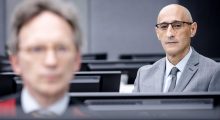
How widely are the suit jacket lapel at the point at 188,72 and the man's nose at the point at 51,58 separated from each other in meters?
1.21

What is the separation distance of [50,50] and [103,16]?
20.2 ft

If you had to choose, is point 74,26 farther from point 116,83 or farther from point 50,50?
point 116,83

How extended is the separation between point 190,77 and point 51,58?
126cm

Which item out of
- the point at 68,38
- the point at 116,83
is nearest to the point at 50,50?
the point at 68,38

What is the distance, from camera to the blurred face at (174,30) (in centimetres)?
184

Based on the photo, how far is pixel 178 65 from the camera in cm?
191

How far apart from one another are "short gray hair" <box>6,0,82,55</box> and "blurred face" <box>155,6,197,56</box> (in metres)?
1.20

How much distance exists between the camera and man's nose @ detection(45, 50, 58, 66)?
624 millimetres

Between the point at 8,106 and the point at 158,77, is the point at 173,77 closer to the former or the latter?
the point at 158,77

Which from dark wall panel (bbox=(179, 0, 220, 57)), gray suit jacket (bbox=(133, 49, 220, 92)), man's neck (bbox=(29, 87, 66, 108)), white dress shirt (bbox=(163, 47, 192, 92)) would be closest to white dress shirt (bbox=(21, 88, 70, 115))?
man's neck (bbox=(29, 87, 66, 108))

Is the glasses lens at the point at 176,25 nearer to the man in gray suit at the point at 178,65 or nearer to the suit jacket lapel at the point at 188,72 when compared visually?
the man in gray suit at the point at 178,65

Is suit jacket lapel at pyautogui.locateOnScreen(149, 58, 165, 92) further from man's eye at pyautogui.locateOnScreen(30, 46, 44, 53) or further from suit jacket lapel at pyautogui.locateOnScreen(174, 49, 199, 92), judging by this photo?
man's eye at pyautogui.locateOnScreen(30, 46, 44, 53)

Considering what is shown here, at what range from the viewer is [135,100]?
3.22 feet

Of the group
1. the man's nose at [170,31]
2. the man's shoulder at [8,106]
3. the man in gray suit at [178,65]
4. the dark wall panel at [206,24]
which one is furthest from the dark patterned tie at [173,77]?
the dark wall panel at [206,24]
